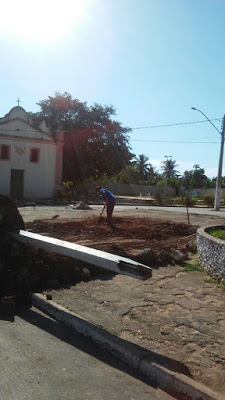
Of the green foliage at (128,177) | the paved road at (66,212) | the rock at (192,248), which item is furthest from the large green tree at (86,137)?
the rock at (192,248)

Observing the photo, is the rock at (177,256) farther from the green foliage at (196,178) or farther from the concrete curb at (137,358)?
the green foliage at (196,178)

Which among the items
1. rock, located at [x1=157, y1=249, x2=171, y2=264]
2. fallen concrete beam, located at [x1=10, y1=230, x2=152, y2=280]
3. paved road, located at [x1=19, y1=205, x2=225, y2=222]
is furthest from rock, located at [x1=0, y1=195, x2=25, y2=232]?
paved road, located at [x1=19, y1=205, x2=225, y2=222]

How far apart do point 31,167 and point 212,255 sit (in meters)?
31.7

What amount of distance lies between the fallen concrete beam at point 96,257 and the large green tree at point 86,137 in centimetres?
3602

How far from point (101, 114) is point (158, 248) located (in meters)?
36.6

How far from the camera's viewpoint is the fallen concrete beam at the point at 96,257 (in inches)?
169

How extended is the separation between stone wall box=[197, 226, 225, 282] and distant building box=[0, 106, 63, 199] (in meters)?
29.1

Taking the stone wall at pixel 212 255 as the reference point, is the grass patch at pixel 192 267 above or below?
below

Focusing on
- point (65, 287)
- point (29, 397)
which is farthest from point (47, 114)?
point (29, 397)

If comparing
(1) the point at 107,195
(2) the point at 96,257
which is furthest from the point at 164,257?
(1) the point at 107,195

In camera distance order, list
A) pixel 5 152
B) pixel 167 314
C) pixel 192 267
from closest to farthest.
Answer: pixel 167 314
pixel 192 267
pixel 5 152

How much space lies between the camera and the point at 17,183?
3650 cm

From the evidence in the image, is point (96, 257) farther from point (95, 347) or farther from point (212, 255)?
point (212, 255)

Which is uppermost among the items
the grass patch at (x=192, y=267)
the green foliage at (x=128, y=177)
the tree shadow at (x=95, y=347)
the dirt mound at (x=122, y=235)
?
the green foliage at (x=128, y=177)
